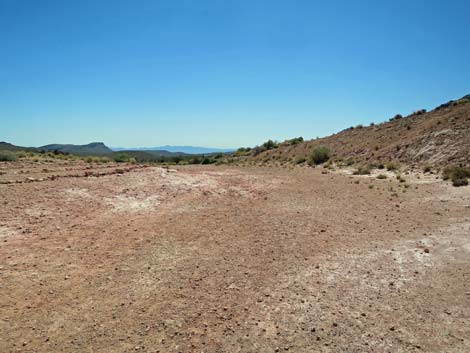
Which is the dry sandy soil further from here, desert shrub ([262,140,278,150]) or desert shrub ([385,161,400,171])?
desert shrub ([262,140,278,150])

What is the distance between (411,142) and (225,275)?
1109 inches

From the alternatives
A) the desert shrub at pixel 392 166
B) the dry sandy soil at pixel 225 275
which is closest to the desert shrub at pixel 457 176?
the dry sandy soil at pixel 225 275

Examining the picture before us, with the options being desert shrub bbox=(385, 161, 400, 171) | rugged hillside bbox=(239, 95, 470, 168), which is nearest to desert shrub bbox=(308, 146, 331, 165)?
rugged hillside bbox=(239, 95, 470, 168)

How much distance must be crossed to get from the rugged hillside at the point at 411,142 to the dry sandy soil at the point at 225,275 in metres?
14.1

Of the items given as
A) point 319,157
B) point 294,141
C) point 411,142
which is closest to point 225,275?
point 411,142

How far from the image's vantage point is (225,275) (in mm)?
6980

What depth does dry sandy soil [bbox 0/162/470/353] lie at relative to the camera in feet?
16.2

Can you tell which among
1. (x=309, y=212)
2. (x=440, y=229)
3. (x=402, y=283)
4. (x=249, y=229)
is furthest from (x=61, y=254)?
(x=440, y=229)

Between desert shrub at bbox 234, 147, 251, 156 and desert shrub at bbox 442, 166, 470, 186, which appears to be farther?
desert shrub at bbox 234, 147, 251, 156

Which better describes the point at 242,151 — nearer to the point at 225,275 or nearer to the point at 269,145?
the point at 269,145

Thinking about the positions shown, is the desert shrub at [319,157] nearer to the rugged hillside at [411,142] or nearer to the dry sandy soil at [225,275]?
the rugged hillside at [411,142]

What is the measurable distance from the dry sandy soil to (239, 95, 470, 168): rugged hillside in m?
14.1

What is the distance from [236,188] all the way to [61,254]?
10.6 m

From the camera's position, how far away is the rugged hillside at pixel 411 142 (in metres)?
25.1
